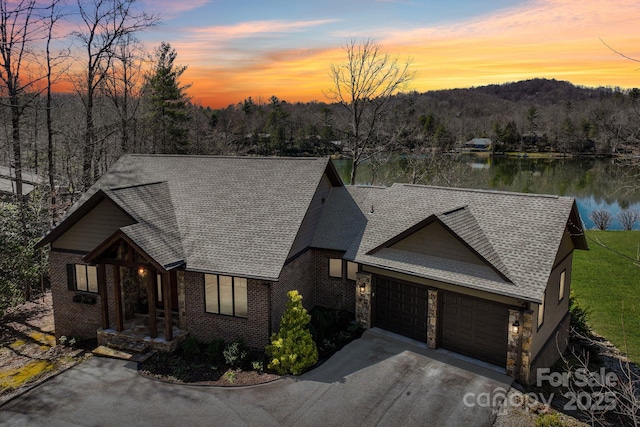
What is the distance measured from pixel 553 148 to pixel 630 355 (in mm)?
75544

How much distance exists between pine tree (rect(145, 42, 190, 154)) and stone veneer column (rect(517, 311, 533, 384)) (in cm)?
3954

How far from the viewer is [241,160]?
19531mm

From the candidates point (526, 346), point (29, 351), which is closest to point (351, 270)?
point (526, 346)

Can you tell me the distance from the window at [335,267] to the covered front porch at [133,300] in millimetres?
5696

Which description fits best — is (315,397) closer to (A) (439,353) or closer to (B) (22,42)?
(A) (439,353)

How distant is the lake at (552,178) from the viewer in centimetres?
5003

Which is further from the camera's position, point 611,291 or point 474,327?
point 611,291

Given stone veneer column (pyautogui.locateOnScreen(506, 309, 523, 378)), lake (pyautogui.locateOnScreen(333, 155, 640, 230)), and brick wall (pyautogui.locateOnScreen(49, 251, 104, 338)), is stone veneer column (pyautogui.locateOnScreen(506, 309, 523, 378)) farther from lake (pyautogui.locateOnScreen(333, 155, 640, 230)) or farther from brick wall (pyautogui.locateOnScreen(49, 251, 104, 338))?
lake (pyautogui.locateOnScreen(333, 155, 640, 230))

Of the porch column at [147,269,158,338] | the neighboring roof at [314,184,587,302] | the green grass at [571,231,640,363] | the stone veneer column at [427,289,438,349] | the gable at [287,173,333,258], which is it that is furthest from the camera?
the green grass at [571,231,640,363]

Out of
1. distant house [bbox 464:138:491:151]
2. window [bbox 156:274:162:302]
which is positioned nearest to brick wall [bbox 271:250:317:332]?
window [bbox 156:274:162:302]

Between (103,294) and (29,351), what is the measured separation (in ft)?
13.4

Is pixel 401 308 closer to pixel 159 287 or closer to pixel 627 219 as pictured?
pixel 159 287

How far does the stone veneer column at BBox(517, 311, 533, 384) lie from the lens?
40.9 feet

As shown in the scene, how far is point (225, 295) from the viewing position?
15023mm
